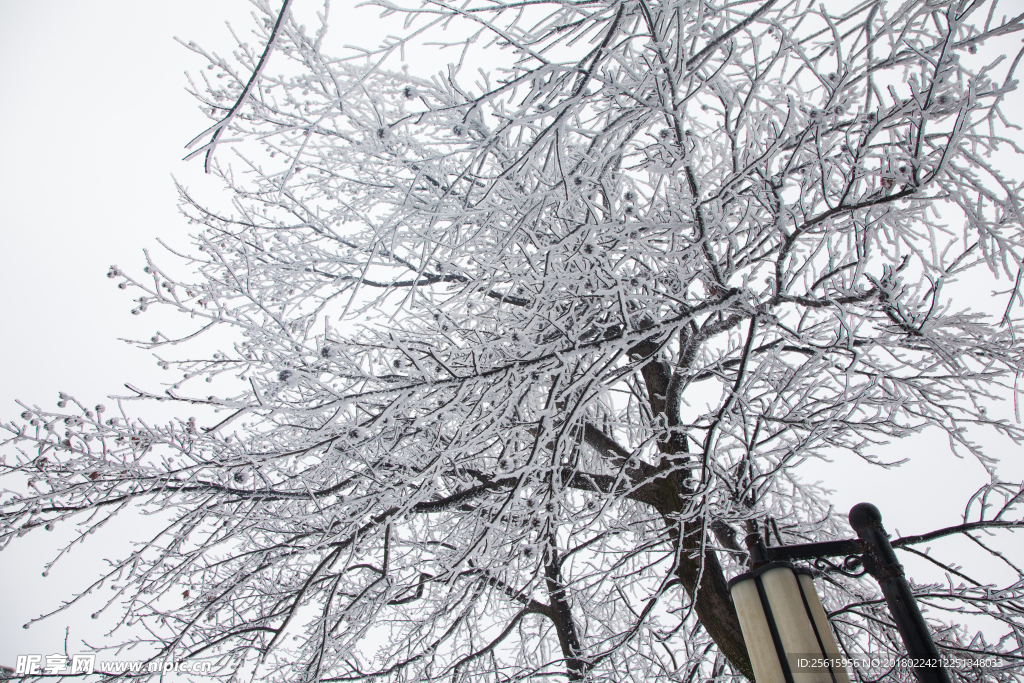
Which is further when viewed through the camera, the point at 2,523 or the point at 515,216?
the point at 515,216

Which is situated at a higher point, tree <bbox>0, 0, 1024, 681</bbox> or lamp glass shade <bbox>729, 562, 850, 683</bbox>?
tree <bbox>0, 0, 1024, 681</bbox>

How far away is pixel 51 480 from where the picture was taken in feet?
8.91

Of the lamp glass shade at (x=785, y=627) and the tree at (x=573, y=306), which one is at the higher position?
the tree at (x=573, y=306)

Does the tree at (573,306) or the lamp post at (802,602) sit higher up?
the tree at (573,306)

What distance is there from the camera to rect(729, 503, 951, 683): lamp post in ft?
4.49

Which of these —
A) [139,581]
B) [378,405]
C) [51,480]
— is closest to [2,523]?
[51,480]

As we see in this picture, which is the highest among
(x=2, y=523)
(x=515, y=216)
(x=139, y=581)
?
(x=515, y=216)

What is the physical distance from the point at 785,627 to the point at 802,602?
0.09m

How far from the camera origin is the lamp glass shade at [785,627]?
1390mm

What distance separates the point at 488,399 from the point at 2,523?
2.42 metres

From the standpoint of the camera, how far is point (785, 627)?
143 centimetres

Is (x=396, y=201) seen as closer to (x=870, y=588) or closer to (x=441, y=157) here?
(x=441, y=157)

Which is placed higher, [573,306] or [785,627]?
[573,306]

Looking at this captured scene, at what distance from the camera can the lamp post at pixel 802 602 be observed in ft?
4.49
